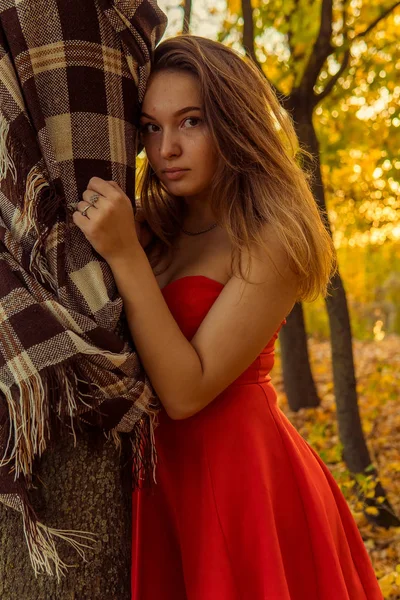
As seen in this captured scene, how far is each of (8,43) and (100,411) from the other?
0.95 m

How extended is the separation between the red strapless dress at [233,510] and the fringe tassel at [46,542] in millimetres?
262

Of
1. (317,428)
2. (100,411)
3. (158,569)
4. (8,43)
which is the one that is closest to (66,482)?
(100,411)

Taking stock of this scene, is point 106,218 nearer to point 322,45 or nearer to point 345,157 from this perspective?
point 322,45

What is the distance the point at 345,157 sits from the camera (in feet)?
25.6

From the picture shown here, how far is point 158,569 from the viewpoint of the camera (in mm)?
2125

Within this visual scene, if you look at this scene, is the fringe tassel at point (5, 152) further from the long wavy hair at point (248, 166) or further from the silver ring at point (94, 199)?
the long wavy hair at point (248, 166)

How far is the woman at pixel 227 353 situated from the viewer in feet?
6.47

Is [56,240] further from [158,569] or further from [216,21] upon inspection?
[216,21]

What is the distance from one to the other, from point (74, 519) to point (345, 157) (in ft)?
21.9

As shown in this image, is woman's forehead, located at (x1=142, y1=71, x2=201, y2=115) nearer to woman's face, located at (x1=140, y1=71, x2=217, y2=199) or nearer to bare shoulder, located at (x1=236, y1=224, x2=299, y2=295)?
woman's face, located at (x1=140, y1=71, x2=217, y2=199)

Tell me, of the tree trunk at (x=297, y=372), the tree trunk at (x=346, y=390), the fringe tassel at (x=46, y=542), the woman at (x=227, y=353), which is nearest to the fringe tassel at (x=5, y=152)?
the woman at (x=227, y=353)

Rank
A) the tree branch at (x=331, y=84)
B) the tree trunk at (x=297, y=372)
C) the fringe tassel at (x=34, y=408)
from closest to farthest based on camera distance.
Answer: the fringe tassel at (x=34, y=408) < the tree branch at (x=331, y=84) < the tree trunk at (x=297, y=372)

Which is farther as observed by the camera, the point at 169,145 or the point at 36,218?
the point at 169,145

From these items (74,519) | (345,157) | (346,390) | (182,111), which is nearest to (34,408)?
(74,519)
